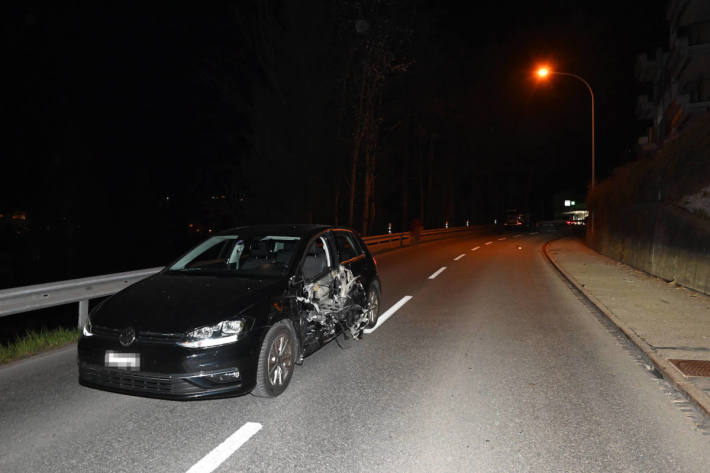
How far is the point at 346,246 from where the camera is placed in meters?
7.23

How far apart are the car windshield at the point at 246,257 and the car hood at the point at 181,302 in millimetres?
335

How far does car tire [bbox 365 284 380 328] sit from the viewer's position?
7.49 metres

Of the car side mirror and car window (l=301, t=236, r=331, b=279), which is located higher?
car window (l=301, t=236, r=331, b=279)

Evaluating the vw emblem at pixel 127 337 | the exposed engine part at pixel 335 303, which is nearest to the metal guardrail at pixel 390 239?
the exposed engine part at pixel 335 303

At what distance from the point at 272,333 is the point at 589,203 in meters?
26.2

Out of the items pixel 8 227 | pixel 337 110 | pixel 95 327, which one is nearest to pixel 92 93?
pixel 8 227

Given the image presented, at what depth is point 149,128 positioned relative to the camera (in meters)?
30.4

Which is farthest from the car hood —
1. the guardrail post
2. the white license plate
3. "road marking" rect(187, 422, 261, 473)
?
the guardrail post

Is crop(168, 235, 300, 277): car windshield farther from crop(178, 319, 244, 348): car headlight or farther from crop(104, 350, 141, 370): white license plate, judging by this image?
crop(104, 350, 141, 370): white license plate

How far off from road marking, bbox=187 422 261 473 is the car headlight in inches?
28.7

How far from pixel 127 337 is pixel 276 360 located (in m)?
1.35

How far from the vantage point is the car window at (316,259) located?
583cm

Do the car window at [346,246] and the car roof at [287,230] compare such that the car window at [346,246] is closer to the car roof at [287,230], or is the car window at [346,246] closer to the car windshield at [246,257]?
the car roof at [287,230]

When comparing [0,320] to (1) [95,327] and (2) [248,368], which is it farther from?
(2) [248,368]
